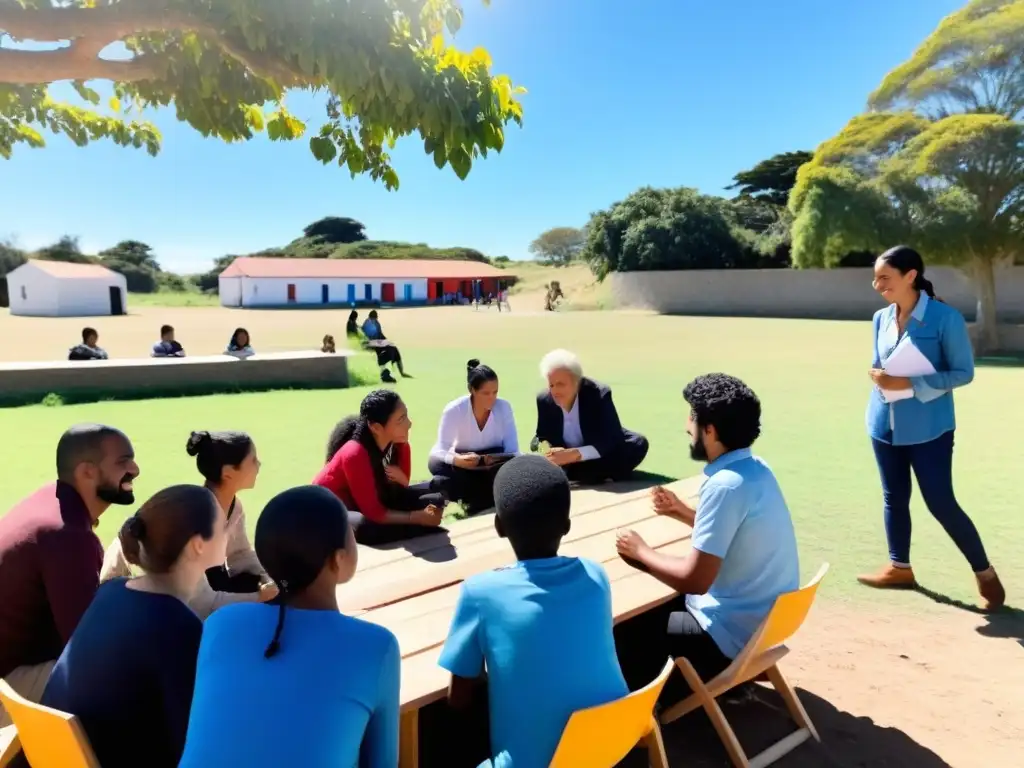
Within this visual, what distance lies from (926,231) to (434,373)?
43.0 feet

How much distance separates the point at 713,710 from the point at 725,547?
552 mm

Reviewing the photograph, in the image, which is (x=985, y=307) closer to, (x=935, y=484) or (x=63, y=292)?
(x=935, y=484)

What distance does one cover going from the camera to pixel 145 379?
38.9 ft

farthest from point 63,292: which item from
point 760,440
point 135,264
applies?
point 760,440

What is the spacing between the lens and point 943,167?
1922 cm

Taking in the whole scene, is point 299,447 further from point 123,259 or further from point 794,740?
point 123,259

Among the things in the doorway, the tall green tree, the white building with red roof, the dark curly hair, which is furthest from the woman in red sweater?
the doorway

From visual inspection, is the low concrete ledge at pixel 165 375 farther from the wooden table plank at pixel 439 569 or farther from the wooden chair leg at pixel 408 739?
the wooden chair leg at pixel 408 739

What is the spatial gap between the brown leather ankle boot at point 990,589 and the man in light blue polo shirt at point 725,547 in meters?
2.16

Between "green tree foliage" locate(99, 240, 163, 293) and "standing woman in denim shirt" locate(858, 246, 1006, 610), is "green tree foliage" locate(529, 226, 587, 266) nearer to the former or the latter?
"green tree foliage" locate(99, 240, 163, 293)

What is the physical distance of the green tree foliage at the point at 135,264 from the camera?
69562 mm

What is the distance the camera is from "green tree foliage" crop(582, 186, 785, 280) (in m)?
42.7

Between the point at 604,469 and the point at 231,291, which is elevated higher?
the point at 231,291

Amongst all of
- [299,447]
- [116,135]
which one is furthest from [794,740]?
[299,447]
